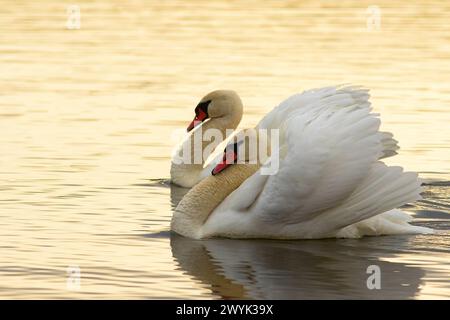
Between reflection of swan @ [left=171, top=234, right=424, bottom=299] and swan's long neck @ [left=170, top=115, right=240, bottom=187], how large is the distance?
113 inches

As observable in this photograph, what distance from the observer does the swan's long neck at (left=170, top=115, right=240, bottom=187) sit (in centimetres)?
1605

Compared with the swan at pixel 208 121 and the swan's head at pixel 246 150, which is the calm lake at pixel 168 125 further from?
the swan's head at pixel 246 150

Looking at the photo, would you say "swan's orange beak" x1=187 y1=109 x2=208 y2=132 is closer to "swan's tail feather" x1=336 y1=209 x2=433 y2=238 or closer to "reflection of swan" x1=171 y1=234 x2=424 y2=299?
"reflection of swan" x1=171 y1=234 x2=424 y2=299

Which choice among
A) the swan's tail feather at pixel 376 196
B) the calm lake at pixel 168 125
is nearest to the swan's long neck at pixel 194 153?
the calm lake at pixel 168 125

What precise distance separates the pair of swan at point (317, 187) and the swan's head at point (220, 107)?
258 centimetres

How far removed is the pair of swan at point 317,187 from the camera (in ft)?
40.6

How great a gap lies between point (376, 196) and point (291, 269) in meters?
1.16

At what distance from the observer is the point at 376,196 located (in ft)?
41.4

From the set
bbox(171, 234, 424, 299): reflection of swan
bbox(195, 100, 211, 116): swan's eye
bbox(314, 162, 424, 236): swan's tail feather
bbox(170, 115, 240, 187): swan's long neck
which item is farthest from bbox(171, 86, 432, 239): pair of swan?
bbox(195, 100, 211, 116): swan's eye

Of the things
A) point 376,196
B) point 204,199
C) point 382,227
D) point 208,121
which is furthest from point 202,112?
point 376,196

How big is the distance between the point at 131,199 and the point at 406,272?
384 cm

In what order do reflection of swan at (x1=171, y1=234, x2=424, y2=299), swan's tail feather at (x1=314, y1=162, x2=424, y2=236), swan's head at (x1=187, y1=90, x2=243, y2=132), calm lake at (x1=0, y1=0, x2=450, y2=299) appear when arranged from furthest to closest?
swan's head at (x1=187, y1=90, x2=243, y2=132) → swan's tail feather at (x1=314, y1=162, x2=424, y2=236) → calm lake at (x1=0, y1=0, x2=450, y2=299) → reflection of swan at (x1=171, y1=234, x2=424, y2=299)

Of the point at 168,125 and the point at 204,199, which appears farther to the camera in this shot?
the point at 168,125

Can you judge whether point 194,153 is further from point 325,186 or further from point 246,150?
point 325,186
